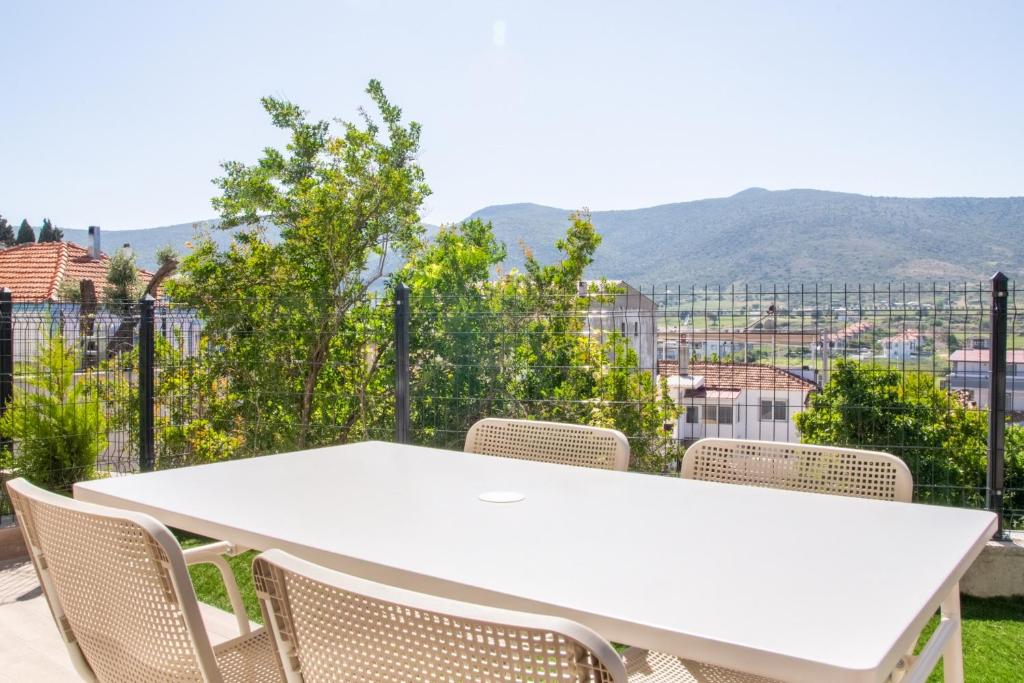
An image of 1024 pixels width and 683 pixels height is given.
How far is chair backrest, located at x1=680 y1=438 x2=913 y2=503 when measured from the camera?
2271 millimetres

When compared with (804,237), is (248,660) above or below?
below

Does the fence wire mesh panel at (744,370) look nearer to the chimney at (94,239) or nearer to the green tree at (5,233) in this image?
the chimney at (94,239)

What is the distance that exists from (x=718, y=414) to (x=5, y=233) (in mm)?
63831

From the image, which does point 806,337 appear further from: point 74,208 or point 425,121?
point 74,208

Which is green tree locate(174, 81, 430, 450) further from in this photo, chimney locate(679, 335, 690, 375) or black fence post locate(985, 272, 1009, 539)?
black fence post locate(985, 272, 1009, 539)

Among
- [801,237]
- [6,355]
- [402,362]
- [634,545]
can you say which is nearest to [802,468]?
Answer: [634,545]

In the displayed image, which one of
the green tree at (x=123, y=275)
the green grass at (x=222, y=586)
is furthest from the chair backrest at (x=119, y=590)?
the green tree at (x=123, y=275)

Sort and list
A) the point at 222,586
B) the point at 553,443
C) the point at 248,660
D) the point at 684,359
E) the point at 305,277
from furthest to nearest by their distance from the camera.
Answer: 1. the point at 305,277
2. the point at 684,359
3. the point at 222,586
4. the point at 553,443
5. the point at 248,660

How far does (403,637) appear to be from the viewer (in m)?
0.95

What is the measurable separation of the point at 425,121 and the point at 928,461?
10.4 metres

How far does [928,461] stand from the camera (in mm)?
4223

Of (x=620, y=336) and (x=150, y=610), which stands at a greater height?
(x=620, y=336)

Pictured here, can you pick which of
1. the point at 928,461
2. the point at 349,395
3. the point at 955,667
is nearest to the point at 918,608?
the point at 955,667

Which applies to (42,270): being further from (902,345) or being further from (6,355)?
(902,345)
